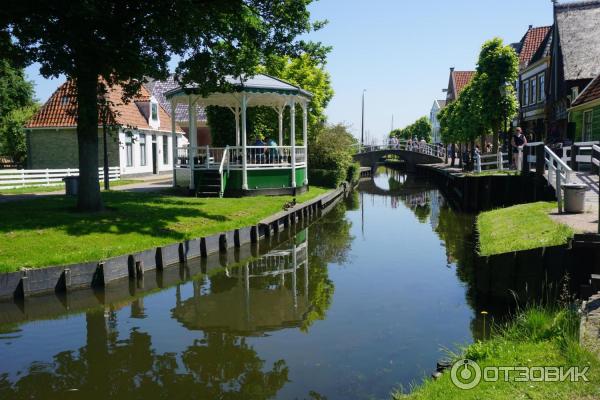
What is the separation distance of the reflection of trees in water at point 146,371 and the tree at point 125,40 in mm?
6948

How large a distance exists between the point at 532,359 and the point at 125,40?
12.2m

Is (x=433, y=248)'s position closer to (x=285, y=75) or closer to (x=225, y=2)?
(x=225, y=2)

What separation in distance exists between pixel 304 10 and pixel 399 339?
12.5 metres

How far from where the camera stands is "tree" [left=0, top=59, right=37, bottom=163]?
4103cm

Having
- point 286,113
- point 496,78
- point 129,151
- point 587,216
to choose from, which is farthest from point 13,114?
point 587,216

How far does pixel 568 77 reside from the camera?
2914cm

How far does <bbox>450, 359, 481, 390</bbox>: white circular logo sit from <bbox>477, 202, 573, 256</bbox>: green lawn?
4229 mm

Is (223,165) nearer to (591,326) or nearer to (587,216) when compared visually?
(587,216)

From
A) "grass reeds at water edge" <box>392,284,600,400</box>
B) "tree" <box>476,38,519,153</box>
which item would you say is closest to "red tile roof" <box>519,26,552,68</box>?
"tree" <box>476,38,519,153</box>

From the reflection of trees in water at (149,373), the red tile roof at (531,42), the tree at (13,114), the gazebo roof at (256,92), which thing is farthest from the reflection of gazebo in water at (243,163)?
the red tile roof at (531,42)

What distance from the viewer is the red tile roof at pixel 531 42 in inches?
1718

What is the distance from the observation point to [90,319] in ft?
30.3

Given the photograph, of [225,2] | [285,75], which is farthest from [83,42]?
[285,75]

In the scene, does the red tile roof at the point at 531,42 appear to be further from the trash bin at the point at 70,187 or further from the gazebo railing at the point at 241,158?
the trash bin at the point at 70,187
